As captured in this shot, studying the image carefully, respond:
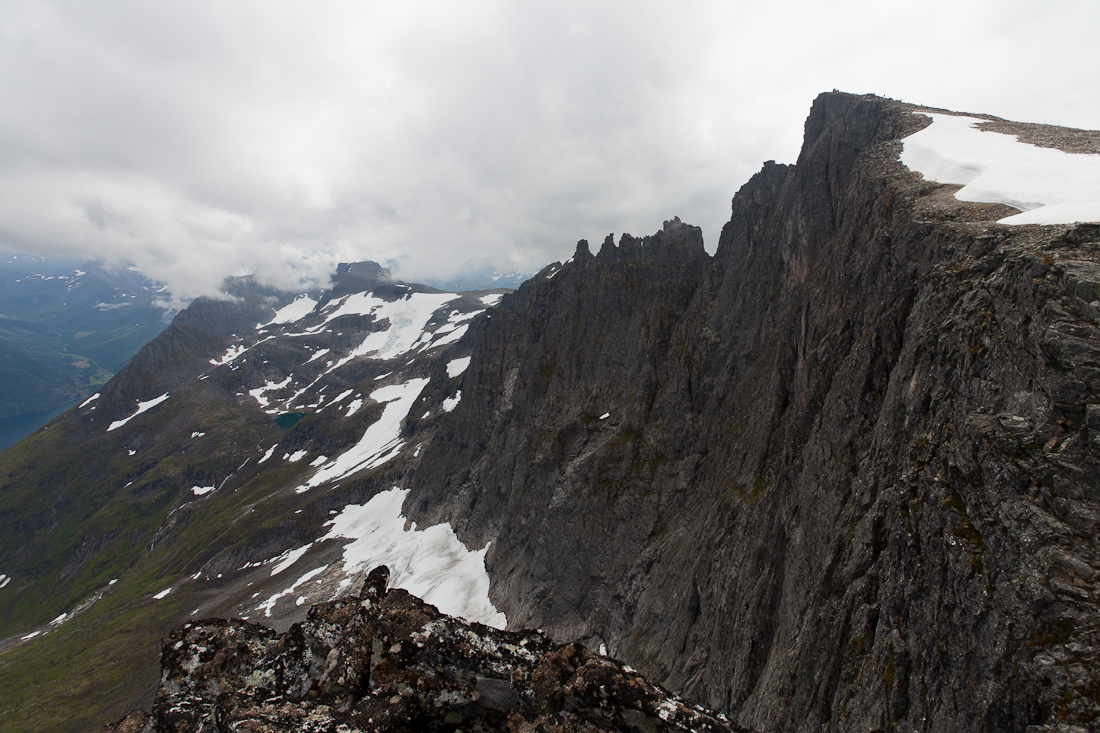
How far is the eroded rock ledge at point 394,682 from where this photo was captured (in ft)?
28.2

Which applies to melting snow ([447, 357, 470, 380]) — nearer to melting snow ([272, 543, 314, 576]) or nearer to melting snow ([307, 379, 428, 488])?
melting snow ([307, 379, 428, 488])

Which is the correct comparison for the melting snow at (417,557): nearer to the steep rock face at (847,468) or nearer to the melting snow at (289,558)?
the melting snow at (289,558)

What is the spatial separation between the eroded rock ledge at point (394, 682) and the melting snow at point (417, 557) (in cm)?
4699

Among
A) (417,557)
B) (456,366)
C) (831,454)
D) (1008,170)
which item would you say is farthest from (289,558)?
(1008,170)

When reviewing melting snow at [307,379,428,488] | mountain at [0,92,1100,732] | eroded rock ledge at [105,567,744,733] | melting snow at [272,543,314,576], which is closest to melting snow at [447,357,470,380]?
melting snow at [307,379,428,488]

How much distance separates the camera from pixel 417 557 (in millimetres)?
85875

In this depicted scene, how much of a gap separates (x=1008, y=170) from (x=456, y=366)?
165m

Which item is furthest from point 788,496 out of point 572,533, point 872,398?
point 572,533

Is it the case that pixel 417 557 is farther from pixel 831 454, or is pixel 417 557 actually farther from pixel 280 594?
pixel 831 454

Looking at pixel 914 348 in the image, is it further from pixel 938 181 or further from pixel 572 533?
pixel 572 533

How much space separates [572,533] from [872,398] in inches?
1540

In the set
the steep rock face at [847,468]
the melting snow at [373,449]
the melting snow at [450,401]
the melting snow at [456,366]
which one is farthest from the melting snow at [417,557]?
the melting snow at [456,366]

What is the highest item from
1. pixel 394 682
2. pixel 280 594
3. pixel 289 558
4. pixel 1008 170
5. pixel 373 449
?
pixel 1008 170

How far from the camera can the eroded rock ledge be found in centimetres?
859
